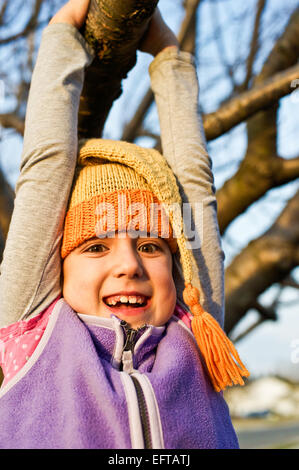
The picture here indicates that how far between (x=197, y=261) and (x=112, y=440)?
53 cm

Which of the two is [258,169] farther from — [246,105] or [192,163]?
[192,163]

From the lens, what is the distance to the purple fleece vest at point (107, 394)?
803mm

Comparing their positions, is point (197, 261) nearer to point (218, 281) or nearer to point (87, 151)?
point (218, 281)

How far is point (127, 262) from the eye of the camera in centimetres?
98

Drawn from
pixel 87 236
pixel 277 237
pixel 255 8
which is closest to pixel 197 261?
pixel 87 236

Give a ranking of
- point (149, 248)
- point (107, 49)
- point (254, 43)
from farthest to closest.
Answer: point (254, 43) < point (107, 49) < point (149, 248)

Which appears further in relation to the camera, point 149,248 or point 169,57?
point 169,57

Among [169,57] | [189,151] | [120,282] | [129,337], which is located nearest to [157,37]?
[169,57]

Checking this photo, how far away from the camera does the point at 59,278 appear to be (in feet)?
3.48

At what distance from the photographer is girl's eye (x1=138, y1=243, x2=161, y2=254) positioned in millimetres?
1059

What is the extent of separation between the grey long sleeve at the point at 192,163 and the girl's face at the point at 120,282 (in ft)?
0.50

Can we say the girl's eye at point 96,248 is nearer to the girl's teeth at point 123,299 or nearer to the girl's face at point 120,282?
the girl's face at point 120,282

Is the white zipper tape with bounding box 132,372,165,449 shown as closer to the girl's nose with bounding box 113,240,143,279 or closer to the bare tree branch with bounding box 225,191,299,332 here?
the girl's nose with bounding box 113,240,143,279

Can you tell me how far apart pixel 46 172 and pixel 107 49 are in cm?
38
